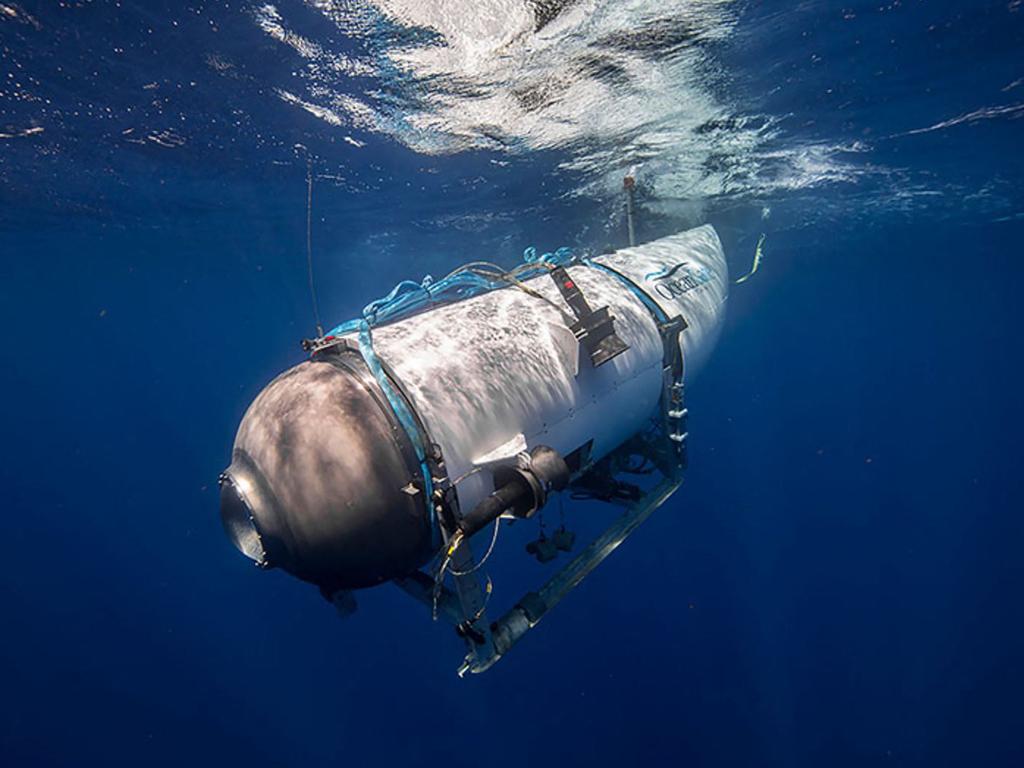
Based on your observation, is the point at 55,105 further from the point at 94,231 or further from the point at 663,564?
the point at 663,564

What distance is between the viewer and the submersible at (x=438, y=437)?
2.61 m

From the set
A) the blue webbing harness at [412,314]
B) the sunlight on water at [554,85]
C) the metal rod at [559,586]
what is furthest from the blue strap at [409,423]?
the sunlight on water at [554,85]

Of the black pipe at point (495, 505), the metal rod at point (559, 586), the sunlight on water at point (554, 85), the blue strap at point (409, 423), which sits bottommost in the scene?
the metal rod at point (559, 586)

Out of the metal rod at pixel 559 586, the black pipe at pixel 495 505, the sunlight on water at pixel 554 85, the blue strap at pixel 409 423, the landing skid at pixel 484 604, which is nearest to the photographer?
the black pipe at pixel 495 505

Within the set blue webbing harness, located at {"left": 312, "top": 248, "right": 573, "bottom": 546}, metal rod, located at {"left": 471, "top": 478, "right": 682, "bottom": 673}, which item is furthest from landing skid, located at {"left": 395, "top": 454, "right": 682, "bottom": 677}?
blue webbing harness, located at {"left": 312, "top": 248, "right": 573, "bottom": 546}

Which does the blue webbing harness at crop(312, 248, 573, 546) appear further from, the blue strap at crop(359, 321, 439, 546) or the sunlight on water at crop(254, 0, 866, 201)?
the sunlight on water at crop(254, 0, 866, 201)

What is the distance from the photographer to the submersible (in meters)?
2.61

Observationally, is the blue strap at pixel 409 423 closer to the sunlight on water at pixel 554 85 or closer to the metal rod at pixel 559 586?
the metal rod at pixel 559 586

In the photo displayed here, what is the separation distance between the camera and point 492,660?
3010mm

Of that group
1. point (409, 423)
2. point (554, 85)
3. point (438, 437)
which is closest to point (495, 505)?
point (438, 437)

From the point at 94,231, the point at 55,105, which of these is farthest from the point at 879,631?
the point at 94,231

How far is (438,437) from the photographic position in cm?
278

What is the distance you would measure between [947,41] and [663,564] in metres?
17.7

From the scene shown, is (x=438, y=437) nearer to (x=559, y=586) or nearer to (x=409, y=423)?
(x=409, y=423)
